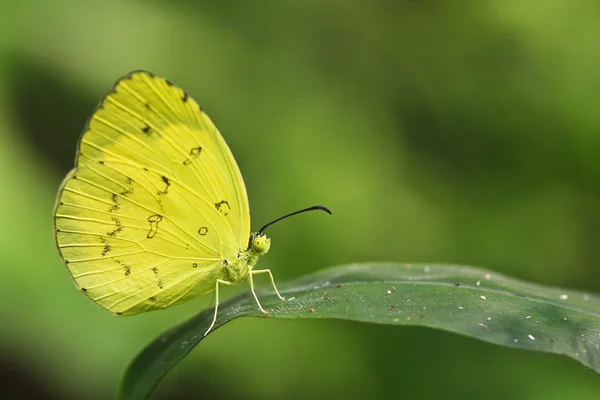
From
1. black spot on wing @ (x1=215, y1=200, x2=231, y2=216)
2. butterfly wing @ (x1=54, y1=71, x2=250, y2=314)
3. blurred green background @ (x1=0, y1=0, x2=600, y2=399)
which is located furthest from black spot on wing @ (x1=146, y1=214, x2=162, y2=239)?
blurred green background @ (x1=0, y1=0, x2=600, y2=399)

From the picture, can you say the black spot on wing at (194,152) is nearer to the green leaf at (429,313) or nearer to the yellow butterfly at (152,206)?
the yellow butterfly at (152,206)

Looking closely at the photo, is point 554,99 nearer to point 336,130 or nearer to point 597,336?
point 336,130

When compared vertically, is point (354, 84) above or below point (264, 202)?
above

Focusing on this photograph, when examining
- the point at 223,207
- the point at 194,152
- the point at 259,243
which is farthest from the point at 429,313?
the point at 194,152

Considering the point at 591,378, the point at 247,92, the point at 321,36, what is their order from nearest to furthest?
the point at 591,378
the point at 247,92
the point at 321,36

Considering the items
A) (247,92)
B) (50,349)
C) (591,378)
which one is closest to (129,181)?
(50,349)

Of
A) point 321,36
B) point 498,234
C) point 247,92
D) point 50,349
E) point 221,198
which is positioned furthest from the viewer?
point 321,36

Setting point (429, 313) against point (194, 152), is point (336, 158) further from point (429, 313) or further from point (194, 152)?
point (429, 313)
